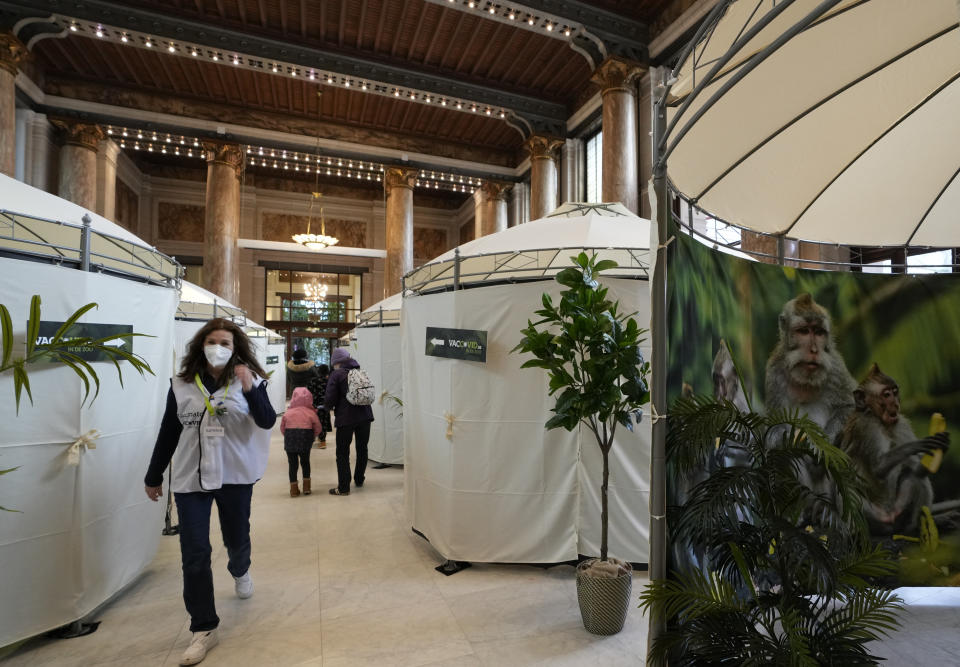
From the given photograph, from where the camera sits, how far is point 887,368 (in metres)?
3.63

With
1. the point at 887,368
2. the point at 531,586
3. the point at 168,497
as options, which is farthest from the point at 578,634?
the point at 168,497

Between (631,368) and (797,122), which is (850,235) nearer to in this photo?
(797,122)

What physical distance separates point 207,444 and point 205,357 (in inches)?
20.2

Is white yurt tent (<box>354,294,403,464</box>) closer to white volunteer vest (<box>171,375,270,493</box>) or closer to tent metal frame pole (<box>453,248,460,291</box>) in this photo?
tent metal frame pole (<box>453,248,460,291</box>)

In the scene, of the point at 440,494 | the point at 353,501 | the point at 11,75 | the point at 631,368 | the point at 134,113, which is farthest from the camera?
the point at 134,113

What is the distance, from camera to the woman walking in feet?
9.32

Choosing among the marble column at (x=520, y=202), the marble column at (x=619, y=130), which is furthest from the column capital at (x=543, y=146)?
the marble column at (x=619, y=130)

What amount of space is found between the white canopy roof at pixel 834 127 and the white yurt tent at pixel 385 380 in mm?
5345

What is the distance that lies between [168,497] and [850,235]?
21.4 ft

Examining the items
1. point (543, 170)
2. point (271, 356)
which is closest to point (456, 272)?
point (271, 356)

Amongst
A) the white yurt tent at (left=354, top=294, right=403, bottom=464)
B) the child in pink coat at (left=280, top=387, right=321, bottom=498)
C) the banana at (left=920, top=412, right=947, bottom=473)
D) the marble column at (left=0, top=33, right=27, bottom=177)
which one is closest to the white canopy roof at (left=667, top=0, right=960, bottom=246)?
the banana at (left=920, top=412, right=947, bottom=473)

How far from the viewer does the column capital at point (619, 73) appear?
37.2 feet

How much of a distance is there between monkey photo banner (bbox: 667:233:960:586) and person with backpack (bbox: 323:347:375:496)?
167 inches

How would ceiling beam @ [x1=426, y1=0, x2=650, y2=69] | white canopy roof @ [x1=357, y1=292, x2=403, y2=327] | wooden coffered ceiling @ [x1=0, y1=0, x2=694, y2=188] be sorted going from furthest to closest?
wooden coffered ceiling @ [x1=0, y1=0, x2=694, y2=188] → ceiling beam @ [x1=426, y1=0, x2=650, y2=69] → white canopy roof @ [x1=357, y1=292, x2=403, y2=327]
